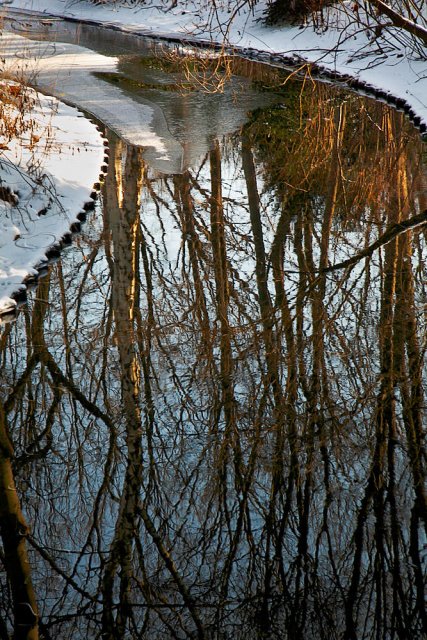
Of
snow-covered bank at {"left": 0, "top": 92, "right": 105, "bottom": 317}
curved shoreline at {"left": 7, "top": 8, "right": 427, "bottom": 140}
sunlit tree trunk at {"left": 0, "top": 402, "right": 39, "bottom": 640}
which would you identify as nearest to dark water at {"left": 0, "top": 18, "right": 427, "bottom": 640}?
sunlit tree trunk at {"left": 0, "top": 402, "right": 39, "bottom": 640}

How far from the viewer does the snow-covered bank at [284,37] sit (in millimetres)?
14726

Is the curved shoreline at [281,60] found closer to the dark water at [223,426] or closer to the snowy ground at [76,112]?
the snowy ground at [76,112]

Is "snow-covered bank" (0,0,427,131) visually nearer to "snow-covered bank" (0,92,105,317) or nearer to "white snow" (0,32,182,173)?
"white snow" (0,32,182,173)

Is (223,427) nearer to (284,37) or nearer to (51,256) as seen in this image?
(51,256)

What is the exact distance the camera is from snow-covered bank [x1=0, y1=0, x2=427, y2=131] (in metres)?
14.7

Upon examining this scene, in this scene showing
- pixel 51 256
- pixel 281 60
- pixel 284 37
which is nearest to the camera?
pixel 51 256

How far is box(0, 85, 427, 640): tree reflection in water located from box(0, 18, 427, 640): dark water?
0.01 m

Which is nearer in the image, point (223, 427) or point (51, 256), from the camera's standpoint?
point (223, 427)

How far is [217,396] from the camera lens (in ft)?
17.3

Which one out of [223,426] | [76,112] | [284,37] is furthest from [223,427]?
[284,37]

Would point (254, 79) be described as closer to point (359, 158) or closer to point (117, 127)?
point (117, 127)

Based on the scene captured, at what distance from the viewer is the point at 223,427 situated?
4859 millimetres

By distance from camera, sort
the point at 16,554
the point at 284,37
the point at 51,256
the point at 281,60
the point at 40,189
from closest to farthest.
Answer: the point at 16,554, the point at 51,256, the point at 40,189, the point at 281,60, the point at 284,37

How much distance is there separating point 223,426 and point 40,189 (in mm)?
5044
